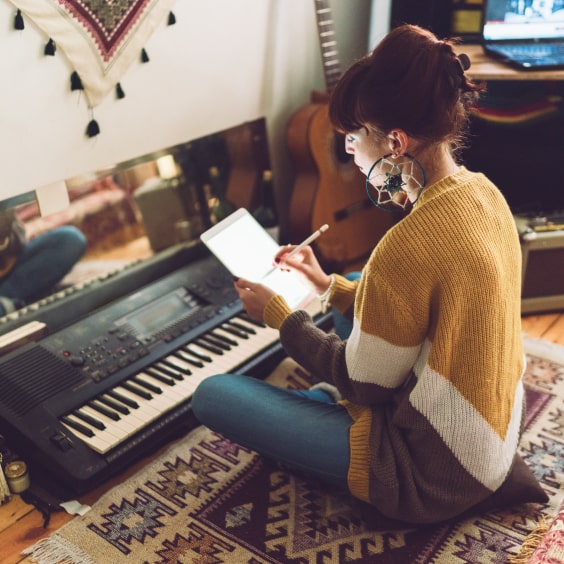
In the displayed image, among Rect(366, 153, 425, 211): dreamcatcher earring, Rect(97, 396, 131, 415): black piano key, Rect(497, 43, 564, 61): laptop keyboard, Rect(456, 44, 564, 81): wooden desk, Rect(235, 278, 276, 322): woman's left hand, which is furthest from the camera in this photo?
Rect(497, 43, 564, 61): laptop keyboard

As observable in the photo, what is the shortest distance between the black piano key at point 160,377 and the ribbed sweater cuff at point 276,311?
0.37 m

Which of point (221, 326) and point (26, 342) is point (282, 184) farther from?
point (26, 342)

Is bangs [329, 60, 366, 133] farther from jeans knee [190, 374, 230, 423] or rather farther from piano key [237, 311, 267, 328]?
piano key [237, 311, 267, 328]

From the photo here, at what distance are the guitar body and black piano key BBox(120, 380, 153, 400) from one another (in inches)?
38.3

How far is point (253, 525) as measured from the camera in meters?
1.43

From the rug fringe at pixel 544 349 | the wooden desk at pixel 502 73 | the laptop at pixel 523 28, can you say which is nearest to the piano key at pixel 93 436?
the rug fringe at pixel 544 349

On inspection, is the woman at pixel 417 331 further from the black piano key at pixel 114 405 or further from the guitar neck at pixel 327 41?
the guitar neck at pixel 327 41

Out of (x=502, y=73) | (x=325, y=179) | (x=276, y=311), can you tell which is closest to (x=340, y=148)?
(x=325, y=179)

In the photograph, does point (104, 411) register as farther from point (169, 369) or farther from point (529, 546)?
point (529, 546)

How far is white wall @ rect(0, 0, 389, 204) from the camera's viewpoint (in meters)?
1.63

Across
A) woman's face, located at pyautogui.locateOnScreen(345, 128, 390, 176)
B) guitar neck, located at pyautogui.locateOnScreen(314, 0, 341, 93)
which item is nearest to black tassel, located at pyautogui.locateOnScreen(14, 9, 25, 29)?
woman's face, located at pyautogui.locateOnScreen(345, 128, 390, 176)

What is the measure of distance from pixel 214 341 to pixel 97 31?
0.87 metres

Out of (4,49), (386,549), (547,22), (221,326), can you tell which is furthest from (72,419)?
(547,22)

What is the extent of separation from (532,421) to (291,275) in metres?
0.76
